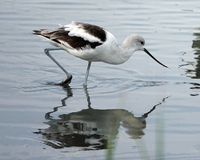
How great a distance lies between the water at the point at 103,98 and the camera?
460 cm

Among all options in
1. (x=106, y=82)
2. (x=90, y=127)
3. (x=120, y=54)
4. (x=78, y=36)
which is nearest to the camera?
(x=90, y=127)

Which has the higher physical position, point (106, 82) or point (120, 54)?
point (120, 54)

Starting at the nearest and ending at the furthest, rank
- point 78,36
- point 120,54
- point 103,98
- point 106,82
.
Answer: point 103,98 < point 78,36 < point 120,54 < point 106,82

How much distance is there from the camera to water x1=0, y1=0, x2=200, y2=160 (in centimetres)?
460

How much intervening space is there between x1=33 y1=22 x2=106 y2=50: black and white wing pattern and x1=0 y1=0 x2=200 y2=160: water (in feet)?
2.05

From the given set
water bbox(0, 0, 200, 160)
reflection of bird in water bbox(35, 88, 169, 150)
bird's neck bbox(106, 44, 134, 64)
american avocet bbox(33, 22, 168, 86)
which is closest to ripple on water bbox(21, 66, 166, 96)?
water bbox(0, 0, 200, 160)

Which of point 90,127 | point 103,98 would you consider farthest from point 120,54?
point 90,127

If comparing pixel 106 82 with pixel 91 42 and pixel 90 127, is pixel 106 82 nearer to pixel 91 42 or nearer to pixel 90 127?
pixel 91 42

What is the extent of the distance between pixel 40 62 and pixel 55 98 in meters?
1.84

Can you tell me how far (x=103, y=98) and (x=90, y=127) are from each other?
44.7 inches

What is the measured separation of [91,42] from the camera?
642 centimetres

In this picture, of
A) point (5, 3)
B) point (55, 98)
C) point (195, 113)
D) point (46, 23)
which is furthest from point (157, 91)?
point (5, 3)

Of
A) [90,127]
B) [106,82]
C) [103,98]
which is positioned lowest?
[90,127]

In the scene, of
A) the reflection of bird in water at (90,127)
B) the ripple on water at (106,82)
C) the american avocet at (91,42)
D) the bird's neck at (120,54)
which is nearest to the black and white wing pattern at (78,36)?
the american avocet at (91,42)
